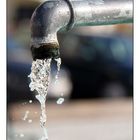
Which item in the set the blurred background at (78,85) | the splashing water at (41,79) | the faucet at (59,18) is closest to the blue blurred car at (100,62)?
the blurred background at (78,85)

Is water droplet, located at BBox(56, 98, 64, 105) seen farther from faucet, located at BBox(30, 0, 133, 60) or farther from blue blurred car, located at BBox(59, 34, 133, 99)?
faucet, located at BBox(30, 0, 133, 60)

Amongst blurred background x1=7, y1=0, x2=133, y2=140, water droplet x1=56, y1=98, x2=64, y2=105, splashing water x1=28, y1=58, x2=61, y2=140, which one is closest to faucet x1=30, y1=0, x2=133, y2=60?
splashing water x1=28, y1=58, x2=61, y2=140

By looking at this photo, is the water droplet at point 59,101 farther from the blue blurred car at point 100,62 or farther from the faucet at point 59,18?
the faucet at point 59,18

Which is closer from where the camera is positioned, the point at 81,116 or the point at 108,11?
the point at 108,11

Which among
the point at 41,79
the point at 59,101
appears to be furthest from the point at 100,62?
the point at 41,79
